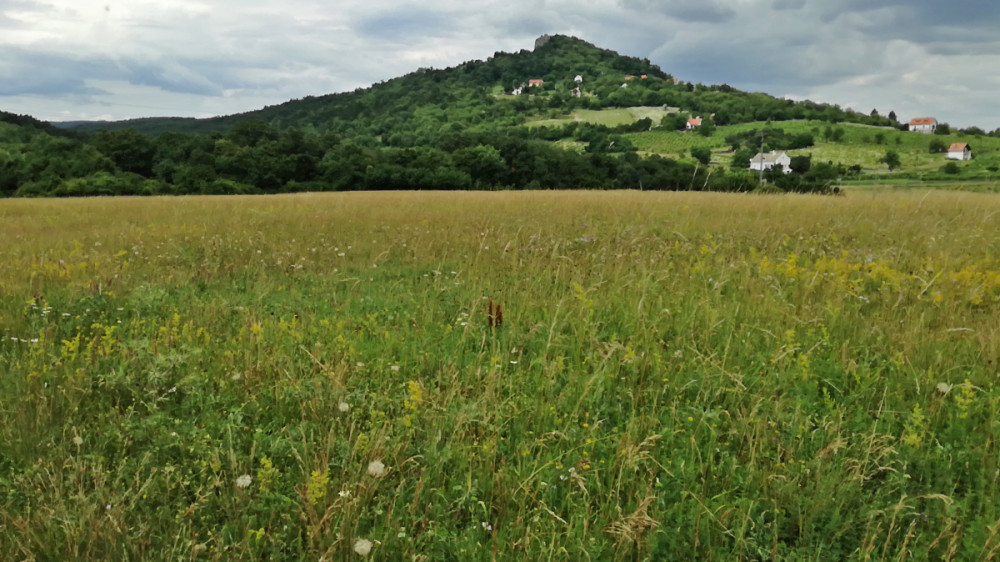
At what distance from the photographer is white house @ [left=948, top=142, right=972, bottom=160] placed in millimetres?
82750

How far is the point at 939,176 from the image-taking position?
5888 centimetres

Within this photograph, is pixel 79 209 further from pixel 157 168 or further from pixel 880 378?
pixel 157 168

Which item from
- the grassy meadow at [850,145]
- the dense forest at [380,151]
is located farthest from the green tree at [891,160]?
the dense forest at [380,151]

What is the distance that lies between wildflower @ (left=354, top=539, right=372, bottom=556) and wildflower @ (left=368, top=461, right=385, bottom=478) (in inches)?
12.4

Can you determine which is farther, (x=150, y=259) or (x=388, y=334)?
(x=150, y=259)

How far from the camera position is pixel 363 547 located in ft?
5.81

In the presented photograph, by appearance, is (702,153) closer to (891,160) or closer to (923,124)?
(891,160)

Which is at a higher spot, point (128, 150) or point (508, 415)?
point (128, 150)

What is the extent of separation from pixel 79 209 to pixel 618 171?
60.1m

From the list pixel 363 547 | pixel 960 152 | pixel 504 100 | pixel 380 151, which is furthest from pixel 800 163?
pixel 363 547

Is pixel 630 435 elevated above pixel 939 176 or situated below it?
below

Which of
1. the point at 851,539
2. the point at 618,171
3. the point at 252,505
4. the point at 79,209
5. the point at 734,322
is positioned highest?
the point at 618,171

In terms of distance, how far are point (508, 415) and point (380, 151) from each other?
6224cm

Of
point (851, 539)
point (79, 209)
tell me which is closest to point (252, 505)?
point (851, 539)
